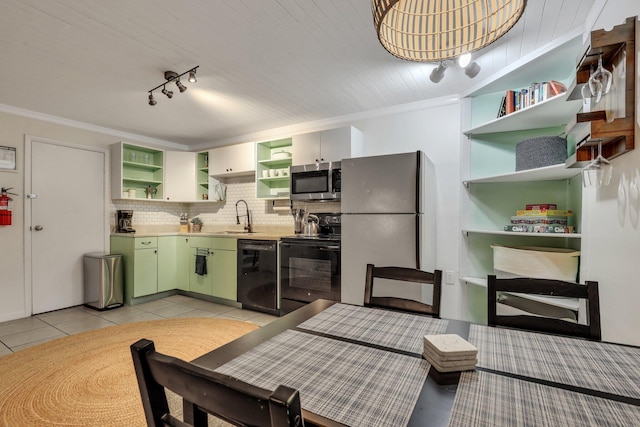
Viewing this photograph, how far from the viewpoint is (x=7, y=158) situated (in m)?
3.39

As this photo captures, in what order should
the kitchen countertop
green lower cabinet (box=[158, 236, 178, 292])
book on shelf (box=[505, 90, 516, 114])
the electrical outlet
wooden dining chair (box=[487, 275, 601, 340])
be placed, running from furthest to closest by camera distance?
green lower cabinet (box=[158, 236, 178, 292]) → the kitchen countertop → the electrical outlet → book on shelf (box=[505, 90, 516, 114]) → wooden dining chair (box=[487, 275, 601, 340])

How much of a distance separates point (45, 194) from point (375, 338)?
4479mm

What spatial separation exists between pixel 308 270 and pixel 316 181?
106 cm

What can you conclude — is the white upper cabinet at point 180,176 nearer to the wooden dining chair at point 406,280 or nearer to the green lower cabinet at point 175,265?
the green lower cabinet at point 175,265

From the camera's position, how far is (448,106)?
3.13m

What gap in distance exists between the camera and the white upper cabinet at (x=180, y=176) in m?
4.68

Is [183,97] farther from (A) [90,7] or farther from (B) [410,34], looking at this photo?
(B) [410,34]

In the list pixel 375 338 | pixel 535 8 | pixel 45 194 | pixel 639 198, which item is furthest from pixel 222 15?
pixel 45 194

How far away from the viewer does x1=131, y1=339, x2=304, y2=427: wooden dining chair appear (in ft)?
1.35

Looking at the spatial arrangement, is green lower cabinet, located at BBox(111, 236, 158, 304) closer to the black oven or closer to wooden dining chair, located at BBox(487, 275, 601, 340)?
the black oven

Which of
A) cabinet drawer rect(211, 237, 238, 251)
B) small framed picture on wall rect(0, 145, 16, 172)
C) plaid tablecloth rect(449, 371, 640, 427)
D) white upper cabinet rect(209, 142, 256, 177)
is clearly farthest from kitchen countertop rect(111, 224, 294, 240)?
plaid tablecloth rect(449, 371, 640, 427)

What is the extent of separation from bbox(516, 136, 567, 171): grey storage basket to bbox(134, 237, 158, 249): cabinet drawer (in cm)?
437

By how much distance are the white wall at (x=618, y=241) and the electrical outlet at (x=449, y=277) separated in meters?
1.34

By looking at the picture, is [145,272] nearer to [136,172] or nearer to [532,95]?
[136,172]
